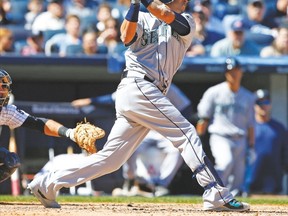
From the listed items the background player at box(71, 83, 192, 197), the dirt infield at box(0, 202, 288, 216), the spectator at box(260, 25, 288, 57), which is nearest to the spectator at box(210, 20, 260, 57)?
the spectator at box(260, 25, 288, 57)

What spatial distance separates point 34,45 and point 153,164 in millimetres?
2441

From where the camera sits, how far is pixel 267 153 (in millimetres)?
11938

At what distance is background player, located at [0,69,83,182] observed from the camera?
6480mm

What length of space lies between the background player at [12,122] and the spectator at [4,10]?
666 cm

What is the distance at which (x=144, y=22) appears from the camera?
6324 mm

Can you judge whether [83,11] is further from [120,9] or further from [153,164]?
[153,164]

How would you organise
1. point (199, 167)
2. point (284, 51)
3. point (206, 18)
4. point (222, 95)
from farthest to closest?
point (206, 18) → point (284, 51) → point (222, 95) → point (199, 167)

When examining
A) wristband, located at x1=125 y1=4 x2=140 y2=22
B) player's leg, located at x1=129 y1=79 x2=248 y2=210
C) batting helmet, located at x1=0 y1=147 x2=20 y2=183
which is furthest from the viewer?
batting helmet, located at x1=0 y1=147 x2=20 y2=183

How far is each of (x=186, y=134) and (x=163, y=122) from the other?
19 cm

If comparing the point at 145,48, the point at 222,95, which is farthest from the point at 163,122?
the point at 222,95

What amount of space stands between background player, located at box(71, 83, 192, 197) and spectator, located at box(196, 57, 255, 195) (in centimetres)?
Answer: 30

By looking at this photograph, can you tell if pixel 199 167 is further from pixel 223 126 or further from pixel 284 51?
pixel 284 51

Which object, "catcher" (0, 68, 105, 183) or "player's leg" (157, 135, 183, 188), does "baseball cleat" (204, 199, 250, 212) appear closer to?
"catcher" (0, 68, 105, 183)

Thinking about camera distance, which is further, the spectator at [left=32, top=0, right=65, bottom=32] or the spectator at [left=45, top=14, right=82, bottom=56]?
the spectator at [left=32, top=0, right=65, bottom=32]
